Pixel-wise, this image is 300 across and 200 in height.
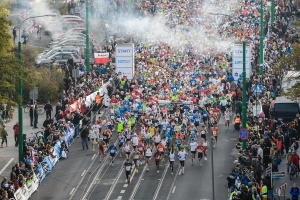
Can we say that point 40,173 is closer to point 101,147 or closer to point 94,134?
point 101,147

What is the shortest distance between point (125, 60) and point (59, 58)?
7975 millimetres

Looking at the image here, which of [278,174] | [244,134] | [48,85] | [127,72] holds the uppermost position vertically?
[127,72]

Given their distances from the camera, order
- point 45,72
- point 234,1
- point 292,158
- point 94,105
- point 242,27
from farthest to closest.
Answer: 1. point 234,1
2. point 242,27
3. point 45,72
4. point 94,105
5. point 292,158

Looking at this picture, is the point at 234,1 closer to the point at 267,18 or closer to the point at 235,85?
the point at 267,18

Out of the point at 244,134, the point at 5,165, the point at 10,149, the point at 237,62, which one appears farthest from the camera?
the point at 237,62

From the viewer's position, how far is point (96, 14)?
10050cm

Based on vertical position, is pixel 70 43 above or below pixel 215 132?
above

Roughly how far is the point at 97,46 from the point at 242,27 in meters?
9.88

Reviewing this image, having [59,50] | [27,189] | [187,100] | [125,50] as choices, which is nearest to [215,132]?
[187,100]

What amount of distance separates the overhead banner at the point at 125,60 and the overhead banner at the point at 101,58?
5.46 metres

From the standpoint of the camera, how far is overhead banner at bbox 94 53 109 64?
8431 cm

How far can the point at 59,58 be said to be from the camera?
8556 centimetres

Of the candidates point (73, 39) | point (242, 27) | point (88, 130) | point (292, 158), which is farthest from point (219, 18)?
point (292, 158)

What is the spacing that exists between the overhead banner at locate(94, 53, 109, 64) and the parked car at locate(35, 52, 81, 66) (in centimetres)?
200
